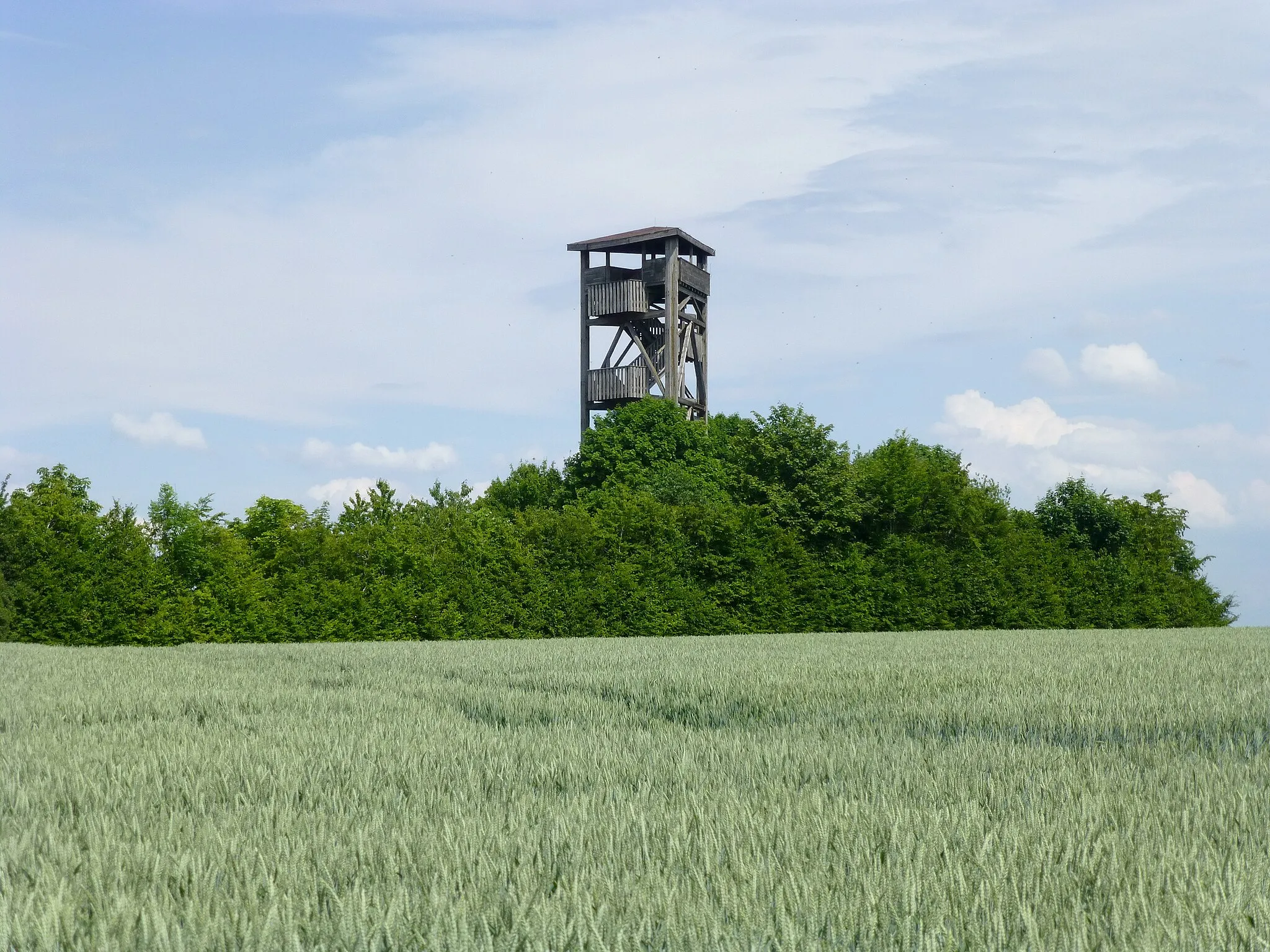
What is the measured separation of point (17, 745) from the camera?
530 centimetres

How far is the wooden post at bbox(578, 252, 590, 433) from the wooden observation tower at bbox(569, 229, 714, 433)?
24 mm

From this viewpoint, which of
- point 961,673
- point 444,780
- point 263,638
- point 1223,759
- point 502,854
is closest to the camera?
point 502,854

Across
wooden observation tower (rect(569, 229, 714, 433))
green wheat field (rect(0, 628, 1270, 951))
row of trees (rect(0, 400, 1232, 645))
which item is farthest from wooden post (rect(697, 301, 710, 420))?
green wheat field (rect(0, 628, 1270, 951))

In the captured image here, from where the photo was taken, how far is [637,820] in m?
3.39

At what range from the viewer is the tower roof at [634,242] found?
39438 millimetres

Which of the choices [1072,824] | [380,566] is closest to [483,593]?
[380,566]

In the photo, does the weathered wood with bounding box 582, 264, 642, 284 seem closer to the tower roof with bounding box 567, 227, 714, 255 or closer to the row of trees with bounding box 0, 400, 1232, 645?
the tower roof with bounding box 567, 227, 714, 255

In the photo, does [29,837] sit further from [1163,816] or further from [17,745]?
[1163,816]

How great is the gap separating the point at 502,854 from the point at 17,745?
11.6 feet

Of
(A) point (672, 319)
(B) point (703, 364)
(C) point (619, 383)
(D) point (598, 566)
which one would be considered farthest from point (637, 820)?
(B) point (703, 364)

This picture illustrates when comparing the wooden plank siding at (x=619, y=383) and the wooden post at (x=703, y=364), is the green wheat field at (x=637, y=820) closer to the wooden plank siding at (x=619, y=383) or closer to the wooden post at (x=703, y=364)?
the wooden plank siding at (x=619, y=383)

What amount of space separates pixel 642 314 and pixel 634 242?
2.76 metres

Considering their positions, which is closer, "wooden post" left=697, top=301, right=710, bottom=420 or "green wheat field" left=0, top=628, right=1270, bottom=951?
"green wheat field" left=0, top=628, right=1270, bottom=951

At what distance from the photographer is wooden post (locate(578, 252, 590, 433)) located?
40.9 meters
